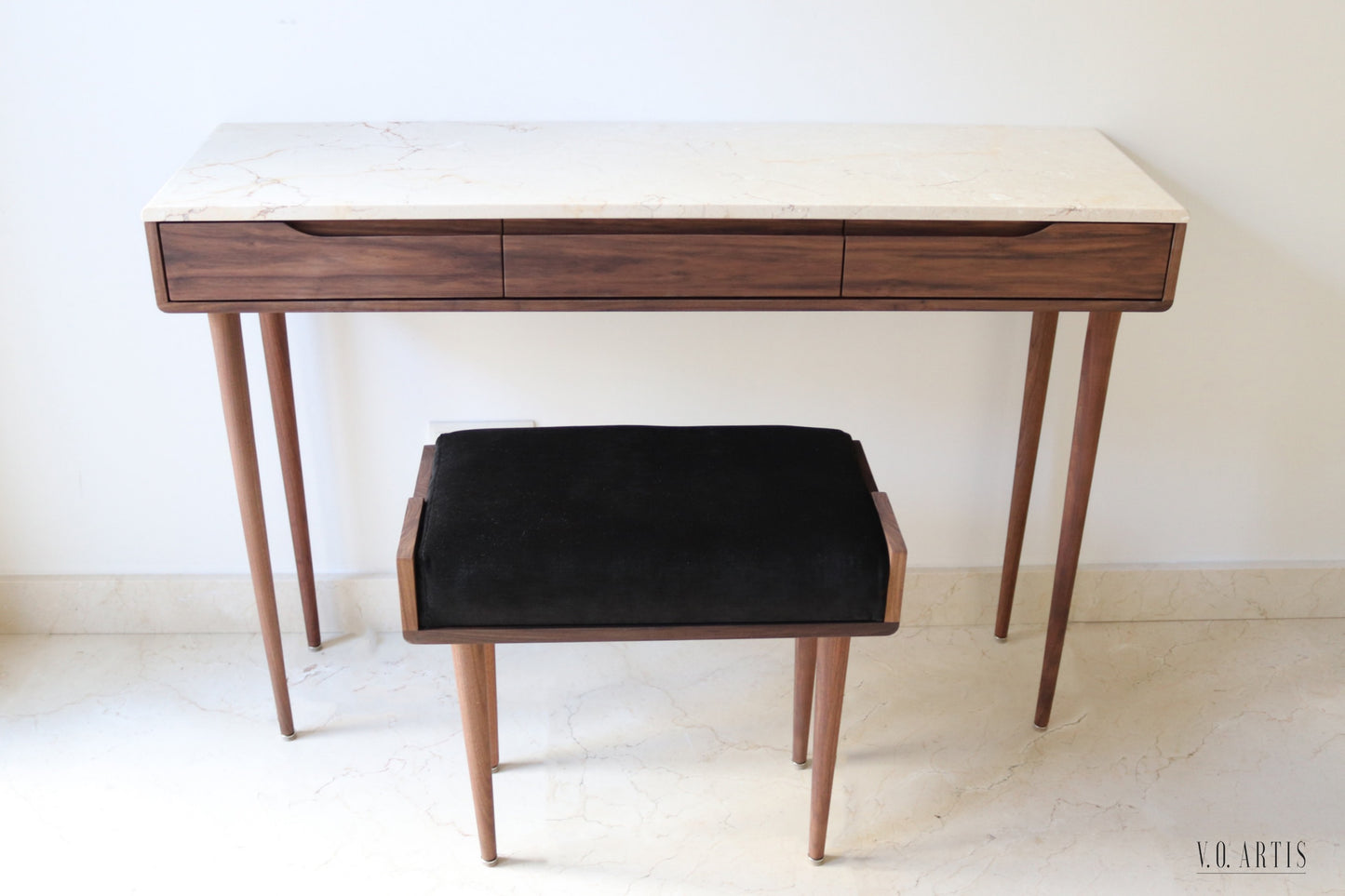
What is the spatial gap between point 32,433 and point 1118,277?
1.60 metres

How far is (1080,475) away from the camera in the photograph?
1655 mm

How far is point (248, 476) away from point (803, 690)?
31.0 inches

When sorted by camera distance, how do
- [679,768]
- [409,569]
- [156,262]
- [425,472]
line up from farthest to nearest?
[679,768], [425,472], [156,262], [409,569]

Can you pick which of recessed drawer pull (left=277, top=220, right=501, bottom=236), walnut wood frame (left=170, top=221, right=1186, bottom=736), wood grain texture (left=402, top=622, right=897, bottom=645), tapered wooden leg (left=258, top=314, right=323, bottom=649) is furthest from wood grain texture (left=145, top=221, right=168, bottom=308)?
wood grain texture (left=402, top=622, right=897, bottom=645)

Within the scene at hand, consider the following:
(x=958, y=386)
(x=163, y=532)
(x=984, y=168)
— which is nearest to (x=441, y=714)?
(x=163, y=532)

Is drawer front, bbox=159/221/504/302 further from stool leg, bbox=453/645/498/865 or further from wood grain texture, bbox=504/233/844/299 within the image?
stool leg, bbox=453/645/498/865

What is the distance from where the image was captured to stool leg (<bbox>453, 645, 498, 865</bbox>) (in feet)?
4.62

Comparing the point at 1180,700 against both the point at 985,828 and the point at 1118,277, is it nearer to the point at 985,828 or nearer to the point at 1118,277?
the point at 985,828

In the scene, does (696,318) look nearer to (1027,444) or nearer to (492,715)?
(1027,444)

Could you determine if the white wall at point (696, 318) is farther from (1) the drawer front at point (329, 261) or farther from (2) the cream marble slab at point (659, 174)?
(1) the drawer front at point (329, 261)

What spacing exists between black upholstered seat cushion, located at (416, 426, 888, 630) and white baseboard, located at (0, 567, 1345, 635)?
0.69 meters

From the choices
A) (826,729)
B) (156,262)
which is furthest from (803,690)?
(156,262)

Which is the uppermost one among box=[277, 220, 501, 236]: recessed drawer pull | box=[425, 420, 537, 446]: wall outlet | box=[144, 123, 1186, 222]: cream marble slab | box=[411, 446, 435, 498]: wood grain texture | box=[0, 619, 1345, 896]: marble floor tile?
box=[144, 123, 1186, 222]: cream marble slab

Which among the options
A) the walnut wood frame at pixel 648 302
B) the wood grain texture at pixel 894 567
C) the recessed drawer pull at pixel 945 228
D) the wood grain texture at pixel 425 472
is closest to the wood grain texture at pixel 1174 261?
the walnut wood frame at pixel 648 302
